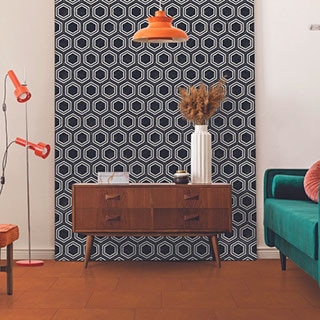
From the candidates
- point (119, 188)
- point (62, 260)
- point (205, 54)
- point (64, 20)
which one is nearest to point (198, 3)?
point (205, 54)

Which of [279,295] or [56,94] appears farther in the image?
[56,94]

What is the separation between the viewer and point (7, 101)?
20.8 ft

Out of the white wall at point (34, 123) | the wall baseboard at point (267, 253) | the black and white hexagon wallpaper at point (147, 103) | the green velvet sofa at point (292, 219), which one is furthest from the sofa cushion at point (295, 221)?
the white wall at point (34, 123)

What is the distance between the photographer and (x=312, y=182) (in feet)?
18.2

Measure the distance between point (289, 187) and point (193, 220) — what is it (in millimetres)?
760

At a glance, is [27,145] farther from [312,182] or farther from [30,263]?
[312,182]

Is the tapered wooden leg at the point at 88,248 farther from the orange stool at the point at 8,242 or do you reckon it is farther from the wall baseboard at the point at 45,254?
the orange stool at the point at 8,242

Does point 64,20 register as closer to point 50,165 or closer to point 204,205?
point 50,165

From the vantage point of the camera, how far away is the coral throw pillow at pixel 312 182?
18.1 feet

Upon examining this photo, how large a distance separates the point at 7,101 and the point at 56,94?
407mm

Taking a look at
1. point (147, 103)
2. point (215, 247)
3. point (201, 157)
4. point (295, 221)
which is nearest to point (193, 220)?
point (215, 247)

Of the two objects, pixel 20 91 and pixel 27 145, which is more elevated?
pixel 20 91

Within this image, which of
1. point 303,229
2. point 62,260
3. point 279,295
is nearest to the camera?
point 303,229

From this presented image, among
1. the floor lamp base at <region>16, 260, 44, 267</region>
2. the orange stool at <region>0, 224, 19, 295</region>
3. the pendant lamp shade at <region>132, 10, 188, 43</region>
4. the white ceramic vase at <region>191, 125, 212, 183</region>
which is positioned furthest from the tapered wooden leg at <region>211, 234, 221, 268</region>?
the orange stool at <region>0, 224, 19, 295</region>
